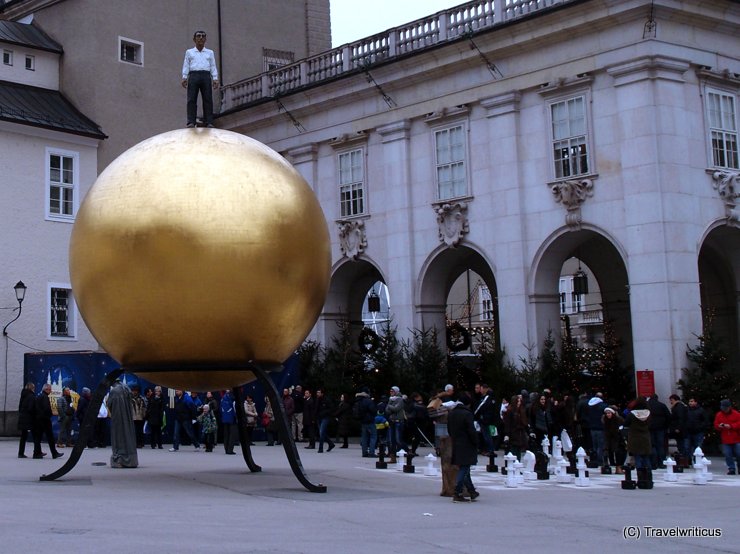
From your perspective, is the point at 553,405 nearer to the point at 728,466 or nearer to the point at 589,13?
the point at 728,466

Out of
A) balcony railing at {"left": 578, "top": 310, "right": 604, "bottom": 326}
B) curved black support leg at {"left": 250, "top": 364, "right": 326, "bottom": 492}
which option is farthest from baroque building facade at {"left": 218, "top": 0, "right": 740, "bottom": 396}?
balcony railing at {"left": 578, "top": 310, "right": 604, "bottom": 326}

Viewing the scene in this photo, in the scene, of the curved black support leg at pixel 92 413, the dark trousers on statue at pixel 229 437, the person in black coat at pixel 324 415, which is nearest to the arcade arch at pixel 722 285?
the person in black coat at pixel 324 415

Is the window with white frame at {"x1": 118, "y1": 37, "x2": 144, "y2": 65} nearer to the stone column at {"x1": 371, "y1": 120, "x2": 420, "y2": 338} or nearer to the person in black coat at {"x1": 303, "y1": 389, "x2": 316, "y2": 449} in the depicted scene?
the stone column at {"x1": 371, "y1": 120, "x2": 420, "y2": 338}

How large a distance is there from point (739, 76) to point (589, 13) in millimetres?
4355

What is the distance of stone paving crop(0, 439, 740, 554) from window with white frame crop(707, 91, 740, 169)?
415 inches

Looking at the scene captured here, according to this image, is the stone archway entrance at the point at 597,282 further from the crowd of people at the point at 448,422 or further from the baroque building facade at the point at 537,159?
the crowd of people at the point at 448,422

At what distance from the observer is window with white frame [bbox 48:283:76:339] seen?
3325 cm

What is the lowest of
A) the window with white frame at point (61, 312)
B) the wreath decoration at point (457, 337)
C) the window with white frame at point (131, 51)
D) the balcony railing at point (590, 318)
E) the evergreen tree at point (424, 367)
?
the evergreen tree at point (424, 367)

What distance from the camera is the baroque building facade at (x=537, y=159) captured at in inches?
1024

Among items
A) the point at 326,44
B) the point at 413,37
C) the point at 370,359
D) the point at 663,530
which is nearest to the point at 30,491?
the point at 663,530

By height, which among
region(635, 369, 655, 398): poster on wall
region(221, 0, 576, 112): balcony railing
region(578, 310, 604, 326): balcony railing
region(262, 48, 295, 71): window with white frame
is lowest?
region(635, 369, 655, 398): poster on wall

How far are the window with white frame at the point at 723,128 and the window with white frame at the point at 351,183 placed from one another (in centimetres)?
1067

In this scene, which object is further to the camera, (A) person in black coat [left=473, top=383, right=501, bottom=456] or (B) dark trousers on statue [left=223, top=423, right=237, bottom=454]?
(B) dark trousers on statue [left=223, top=423, right=237, bottom=454]

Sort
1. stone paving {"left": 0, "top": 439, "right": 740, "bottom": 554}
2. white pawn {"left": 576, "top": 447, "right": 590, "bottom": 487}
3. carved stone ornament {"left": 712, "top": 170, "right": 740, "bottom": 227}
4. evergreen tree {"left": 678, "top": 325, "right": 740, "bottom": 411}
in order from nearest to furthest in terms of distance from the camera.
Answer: stone paving {"left": 0, "top": 439, "right": 740, "bottom": 554} → white pawn {"left": 576, "top": 447, "right": 590, "bottom": 487} → evergreen tree {"left": 678, "top": 325, "right": 740, "bottom": 411} → carved stone ornament {"left": 712, "top": 170, "right": 740, "bottom": 227}
